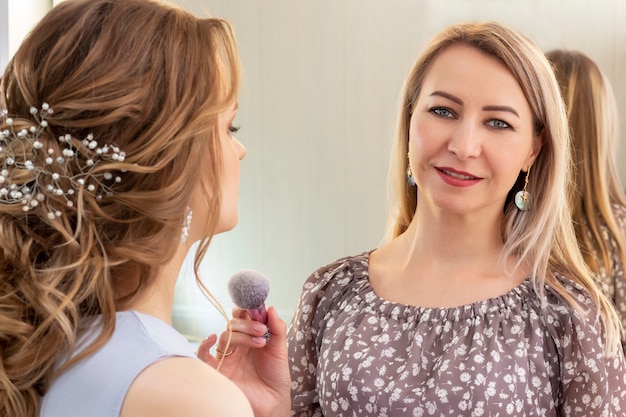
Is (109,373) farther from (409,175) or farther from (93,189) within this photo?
(409,175)

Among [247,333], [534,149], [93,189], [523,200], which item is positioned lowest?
[247,333]

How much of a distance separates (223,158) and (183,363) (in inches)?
12.2

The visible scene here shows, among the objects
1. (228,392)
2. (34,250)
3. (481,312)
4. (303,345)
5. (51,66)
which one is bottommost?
(303,345)

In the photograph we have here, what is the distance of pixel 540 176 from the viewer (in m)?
1.72

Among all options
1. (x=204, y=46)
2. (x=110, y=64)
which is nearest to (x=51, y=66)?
(x=110, y=64)

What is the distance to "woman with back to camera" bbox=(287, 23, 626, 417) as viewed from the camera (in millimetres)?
1544

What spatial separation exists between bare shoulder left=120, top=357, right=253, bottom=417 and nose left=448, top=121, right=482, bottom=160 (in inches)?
31.5

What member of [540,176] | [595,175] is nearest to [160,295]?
[540,176]

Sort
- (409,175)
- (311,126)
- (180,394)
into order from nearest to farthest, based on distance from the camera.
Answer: (180,394), (409,175), (311,126)

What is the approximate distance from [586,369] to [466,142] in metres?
0.46

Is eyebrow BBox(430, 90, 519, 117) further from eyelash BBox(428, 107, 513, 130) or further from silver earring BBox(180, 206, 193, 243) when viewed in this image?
silver earring BBox(180, 206, 193, 243)

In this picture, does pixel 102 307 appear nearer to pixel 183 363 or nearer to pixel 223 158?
pixel 183 363

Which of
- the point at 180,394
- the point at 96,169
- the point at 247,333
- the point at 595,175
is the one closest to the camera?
the point at 180,394

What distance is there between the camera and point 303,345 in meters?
1.77
